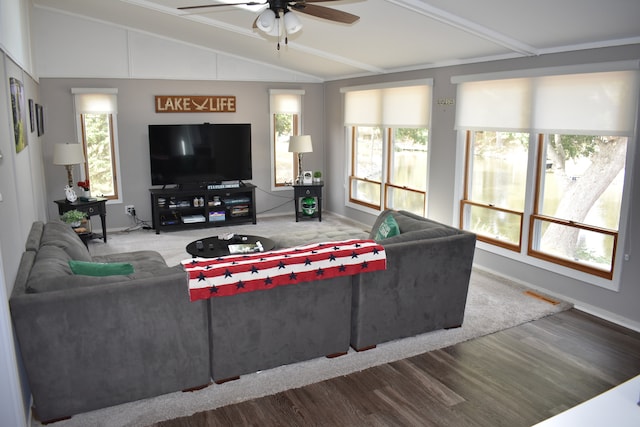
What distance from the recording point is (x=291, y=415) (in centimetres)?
310

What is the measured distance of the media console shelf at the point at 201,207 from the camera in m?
7.66

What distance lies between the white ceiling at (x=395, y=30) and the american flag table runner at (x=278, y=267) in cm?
221

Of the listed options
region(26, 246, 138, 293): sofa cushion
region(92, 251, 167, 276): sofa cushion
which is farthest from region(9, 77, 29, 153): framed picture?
region(26, 246, 138, 293): sofa cushion

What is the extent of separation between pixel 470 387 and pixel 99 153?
6.47 meters

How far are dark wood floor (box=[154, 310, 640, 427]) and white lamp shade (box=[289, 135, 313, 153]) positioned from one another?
491cm

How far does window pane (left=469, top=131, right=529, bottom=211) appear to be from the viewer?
17.8 ft

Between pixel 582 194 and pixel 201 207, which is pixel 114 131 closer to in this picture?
pixel 201 207

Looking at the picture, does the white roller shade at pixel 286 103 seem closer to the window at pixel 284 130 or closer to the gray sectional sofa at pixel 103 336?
the window at pixel 284 130

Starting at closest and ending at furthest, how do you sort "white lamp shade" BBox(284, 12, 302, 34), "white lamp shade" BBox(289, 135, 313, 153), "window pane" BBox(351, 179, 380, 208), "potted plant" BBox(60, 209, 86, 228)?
1. "white lamp shade" BBox(284, 12, 302, 34)
2. "potted plant" BBox(60, 209, 86, 228)
3. "window pane" BBox(351, 179, 380, 208)
4. "white lamp shade" BBox(289, 135, 313, 153)

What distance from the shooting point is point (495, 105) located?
549 centimetres

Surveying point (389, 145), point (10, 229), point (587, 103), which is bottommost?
point (10, 229)

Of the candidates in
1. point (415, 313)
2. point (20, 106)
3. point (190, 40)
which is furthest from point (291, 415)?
point (190, 40)

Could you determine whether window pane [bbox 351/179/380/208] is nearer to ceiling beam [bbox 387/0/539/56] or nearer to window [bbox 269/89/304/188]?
window [bbox 269/89/304/188]

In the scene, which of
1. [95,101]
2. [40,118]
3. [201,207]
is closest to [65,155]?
[40,118]
